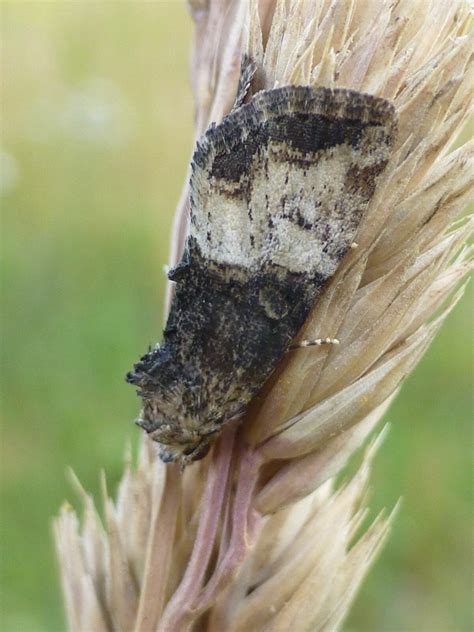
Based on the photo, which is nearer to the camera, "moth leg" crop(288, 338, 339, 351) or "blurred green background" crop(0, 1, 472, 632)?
"moth leg" crop(288, 338, 339, 351)

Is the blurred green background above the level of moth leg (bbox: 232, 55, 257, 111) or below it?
above

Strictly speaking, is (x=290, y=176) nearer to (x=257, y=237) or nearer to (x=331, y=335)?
(x=257, y=237)

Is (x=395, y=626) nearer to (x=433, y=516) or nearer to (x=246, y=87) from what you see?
(x=433, y=516)

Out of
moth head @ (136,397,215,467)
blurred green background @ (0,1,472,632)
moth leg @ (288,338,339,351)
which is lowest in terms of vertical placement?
moth leg @ (288,338,339,351)

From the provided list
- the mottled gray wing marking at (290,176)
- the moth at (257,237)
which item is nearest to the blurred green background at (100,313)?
the moth at (257,237)

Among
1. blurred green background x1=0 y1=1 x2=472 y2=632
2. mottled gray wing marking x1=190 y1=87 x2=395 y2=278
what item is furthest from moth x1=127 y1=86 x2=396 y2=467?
blurred green background x1=0 y1=1 x2=472 y2=632

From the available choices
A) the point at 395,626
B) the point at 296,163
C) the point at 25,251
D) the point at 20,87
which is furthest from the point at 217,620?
the point at 20,87

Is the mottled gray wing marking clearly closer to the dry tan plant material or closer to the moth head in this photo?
the dry tan plant material
